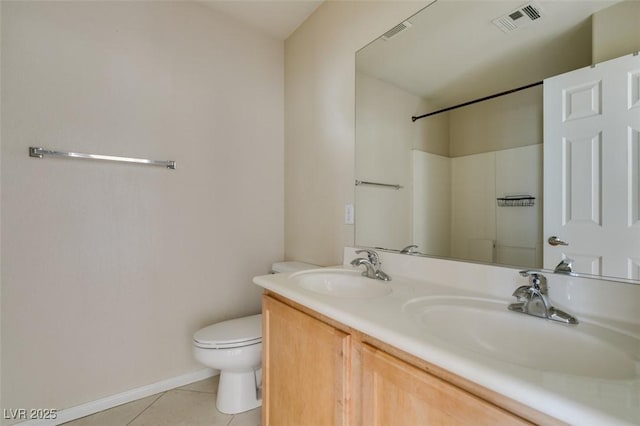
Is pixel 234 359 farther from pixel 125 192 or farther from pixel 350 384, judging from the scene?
pixel 125 192

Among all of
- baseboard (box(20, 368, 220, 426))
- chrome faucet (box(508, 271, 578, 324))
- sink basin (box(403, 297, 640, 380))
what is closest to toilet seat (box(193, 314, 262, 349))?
baseboard (box(20, 368, 220, 426))

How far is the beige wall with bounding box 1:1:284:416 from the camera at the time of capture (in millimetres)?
1377

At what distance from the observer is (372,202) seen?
1527 millimetres

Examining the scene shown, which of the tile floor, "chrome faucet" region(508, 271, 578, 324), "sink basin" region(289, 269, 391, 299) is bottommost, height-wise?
the tile floor

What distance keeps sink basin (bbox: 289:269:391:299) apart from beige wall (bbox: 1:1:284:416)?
899 millimetres

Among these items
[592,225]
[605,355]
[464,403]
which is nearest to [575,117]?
[592,225]

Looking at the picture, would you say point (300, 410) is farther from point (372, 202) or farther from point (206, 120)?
point (206, 120)

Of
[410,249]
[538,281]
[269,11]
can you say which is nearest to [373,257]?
[410,249]

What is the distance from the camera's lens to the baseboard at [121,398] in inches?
56.7

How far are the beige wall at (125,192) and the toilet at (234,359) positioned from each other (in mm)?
374

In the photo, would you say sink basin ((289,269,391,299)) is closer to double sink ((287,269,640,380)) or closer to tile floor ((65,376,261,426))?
double sink ((287,269,640,380))

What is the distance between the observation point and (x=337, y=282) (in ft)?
4.41

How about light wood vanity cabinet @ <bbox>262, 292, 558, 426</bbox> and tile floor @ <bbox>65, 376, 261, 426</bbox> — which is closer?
light wood vanity cabinet @ <bbox>262, 292, 558, 426</bbox>

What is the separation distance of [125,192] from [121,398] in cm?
116
